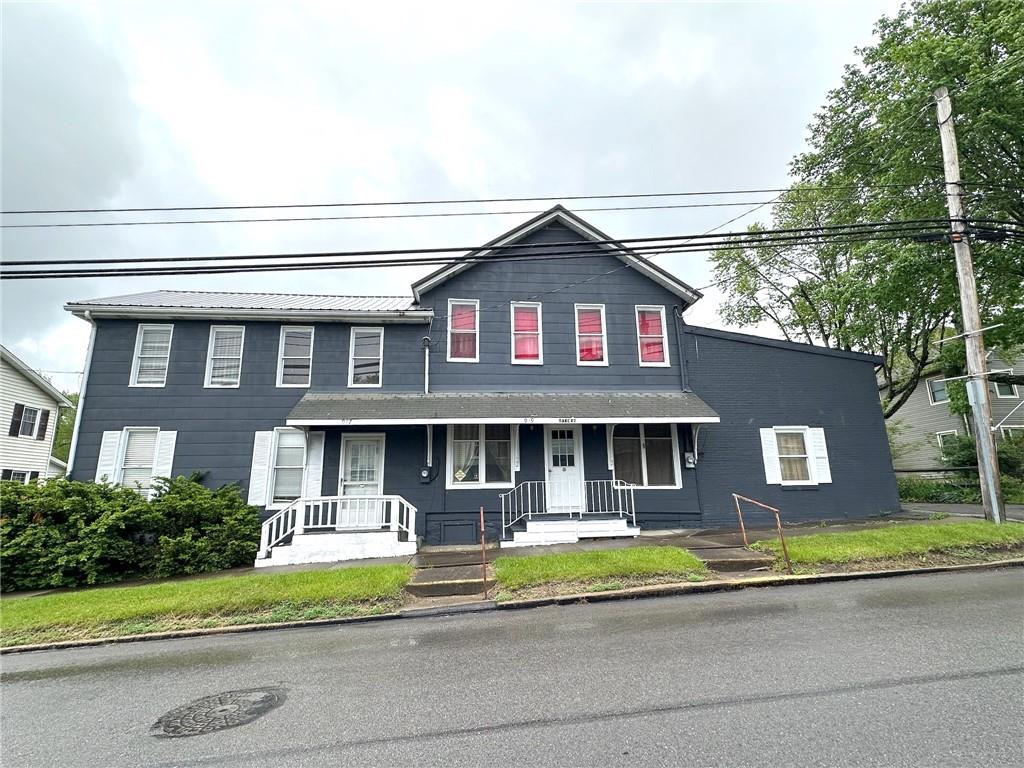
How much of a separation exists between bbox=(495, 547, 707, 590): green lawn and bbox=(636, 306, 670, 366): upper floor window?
6000mm

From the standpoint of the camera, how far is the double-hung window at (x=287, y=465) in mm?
11602

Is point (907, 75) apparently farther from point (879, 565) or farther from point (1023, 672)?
point (1023, 672)

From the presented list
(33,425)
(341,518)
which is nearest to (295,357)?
(341,518)

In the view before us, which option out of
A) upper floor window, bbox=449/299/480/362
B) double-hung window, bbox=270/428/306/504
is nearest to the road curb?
double-hung window, bbox=270/428/306/504

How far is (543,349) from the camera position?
42.2ft

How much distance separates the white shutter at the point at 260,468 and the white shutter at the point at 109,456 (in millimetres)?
3175

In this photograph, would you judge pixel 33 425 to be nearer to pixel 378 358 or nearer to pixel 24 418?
pixel 24 418

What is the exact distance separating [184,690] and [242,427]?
328 inches

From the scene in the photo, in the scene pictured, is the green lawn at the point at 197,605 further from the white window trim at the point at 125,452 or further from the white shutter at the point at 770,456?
the white shutter at the point at 770,456

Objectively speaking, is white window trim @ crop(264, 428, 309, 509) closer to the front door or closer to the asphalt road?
the front door

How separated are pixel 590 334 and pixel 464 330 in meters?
3.53

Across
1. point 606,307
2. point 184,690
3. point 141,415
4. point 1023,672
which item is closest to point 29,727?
point 184,690

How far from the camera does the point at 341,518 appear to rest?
1042 cm

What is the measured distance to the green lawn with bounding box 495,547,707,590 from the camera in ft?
24.1
